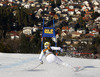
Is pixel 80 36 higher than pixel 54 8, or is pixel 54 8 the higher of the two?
pixel 54 8

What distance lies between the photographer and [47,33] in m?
15.8

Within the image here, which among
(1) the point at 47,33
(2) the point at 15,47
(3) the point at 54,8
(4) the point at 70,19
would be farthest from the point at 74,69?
(3) the point at 54,8

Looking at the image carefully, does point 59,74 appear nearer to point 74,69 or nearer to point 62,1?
point 74,69

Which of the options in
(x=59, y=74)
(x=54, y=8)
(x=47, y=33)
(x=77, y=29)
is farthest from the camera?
(x=54, y=8)

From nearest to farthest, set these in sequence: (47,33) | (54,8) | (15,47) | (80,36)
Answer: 1. (47,33)
2. (15,47)
3. (80,36)
4. (54,8)

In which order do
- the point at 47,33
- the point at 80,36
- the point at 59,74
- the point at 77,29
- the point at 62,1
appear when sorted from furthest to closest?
the point at 62,1
the point at 77,29
the point at 80,36
the point at 47,33
the point at 59,74

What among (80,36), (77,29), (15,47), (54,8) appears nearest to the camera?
(15,47)

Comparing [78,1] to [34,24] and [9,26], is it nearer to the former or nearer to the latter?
[34,24]

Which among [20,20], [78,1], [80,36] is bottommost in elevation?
[80,36]

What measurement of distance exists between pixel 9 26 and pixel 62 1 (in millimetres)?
71901

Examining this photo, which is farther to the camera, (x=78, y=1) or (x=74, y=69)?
(x=78, y=1)

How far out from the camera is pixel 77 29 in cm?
11875

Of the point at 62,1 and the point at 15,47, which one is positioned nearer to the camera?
the point at 15,47

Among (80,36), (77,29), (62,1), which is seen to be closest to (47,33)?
(80,36)
